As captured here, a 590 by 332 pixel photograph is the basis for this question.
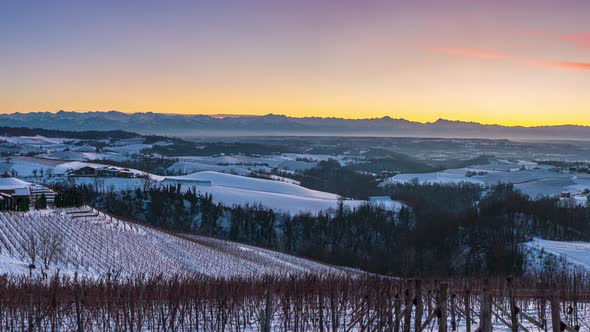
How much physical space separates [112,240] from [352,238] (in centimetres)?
5253

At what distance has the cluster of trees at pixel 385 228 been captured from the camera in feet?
246

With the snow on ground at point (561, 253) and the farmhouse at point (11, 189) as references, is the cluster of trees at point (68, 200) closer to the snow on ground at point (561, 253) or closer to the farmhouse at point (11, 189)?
the farmhouse at point (11, 189)

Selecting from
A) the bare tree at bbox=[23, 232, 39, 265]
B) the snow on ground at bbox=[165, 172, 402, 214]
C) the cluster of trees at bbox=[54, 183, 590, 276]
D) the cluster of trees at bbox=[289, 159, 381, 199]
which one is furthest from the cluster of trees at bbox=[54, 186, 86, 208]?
the cluster of trees at bbox=[289, 159, 381, 199]

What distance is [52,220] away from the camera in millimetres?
51719

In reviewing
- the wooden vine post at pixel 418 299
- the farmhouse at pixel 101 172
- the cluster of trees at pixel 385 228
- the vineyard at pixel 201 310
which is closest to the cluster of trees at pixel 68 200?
the cluster of trees at pixel 385 228

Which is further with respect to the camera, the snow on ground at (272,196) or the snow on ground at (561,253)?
the snow on ground at (272,196)

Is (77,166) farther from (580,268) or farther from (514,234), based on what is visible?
(580,268)

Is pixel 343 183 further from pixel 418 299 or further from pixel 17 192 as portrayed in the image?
pixel 418 299

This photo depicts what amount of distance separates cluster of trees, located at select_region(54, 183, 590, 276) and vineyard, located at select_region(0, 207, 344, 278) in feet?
47.7

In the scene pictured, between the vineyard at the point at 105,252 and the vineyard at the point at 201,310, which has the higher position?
the vineyard at the point at 201,310

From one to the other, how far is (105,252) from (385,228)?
6195cm

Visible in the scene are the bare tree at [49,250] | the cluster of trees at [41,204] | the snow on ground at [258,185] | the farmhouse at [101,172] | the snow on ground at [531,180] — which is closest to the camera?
the bare tree at [49,250]

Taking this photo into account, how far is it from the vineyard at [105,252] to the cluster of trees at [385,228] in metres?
14.5

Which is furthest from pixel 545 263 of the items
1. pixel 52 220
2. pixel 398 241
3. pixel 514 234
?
pixel 52 220
